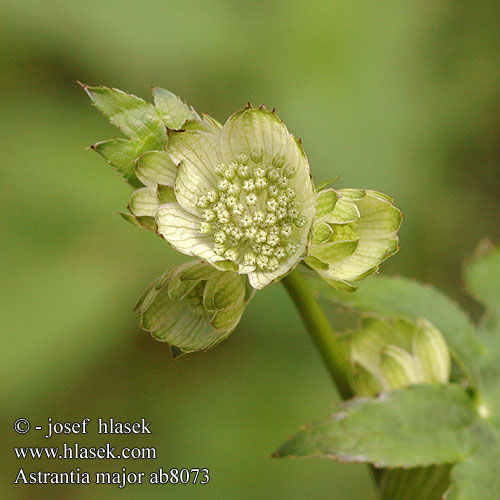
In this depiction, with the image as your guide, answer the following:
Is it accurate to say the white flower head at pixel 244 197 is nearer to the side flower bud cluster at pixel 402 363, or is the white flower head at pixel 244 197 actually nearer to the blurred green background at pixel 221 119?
the side flower bud cluster at pixel 402 363

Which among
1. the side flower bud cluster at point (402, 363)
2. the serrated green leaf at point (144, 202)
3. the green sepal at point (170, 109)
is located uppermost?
the green sepal at point (170, 109)

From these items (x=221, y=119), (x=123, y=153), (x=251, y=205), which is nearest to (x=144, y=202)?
(x=123, y=153)

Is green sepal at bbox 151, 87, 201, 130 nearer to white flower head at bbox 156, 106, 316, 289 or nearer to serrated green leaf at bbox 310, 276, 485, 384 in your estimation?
white flower head at bbox 156, 106, 316, 289

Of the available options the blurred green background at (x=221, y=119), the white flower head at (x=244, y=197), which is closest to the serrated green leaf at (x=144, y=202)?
the white flower head at (x=244, y=197)

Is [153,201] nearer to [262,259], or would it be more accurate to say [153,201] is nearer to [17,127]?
[262,259]

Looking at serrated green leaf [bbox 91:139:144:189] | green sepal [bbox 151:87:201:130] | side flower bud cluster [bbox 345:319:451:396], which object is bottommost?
side flower bud cluster [bbox 345:319:451:396]

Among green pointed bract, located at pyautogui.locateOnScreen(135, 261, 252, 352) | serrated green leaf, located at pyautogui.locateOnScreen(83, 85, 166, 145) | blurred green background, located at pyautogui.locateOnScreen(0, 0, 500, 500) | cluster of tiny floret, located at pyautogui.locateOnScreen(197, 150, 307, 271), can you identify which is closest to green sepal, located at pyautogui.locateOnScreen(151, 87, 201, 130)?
serrated green leaf, located at pyautogui.locateOnScreen(83, 85, 166, 145)

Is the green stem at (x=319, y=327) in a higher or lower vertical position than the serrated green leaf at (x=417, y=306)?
lower
